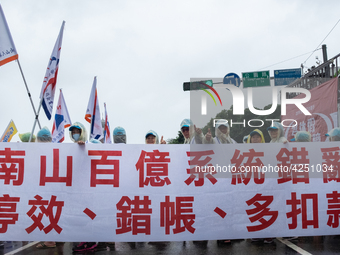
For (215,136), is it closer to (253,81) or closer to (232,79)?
(232,79)

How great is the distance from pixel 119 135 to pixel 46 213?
2.45 m

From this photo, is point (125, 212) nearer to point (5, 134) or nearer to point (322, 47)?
point (5, 134)

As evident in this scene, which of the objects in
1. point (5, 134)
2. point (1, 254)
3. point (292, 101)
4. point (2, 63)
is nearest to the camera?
point (1, 254)

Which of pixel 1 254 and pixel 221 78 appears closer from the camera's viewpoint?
pixel 1 254

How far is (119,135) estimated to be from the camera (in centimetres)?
673

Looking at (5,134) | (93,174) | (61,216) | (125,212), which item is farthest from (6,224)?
(5,134)

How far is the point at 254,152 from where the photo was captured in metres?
4.96

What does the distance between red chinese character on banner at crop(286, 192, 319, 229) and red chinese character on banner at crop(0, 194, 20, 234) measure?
387cm

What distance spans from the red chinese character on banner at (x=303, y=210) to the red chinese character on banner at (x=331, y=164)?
0.37m

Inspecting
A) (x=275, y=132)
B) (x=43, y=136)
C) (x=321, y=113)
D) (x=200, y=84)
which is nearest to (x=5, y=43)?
(x=43, y=136)

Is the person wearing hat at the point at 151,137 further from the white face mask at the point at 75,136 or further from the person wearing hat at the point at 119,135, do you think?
the white face mask at the point at 75,136

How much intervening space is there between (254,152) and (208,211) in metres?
1.12

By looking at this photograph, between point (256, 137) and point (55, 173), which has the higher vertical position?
point (256, 137)

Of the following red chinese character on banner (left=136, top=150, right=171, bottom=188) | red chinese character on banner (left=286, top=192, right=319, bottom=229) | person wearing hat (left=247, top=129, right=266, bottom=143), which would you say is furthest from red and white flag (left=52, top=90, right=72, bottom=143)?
red chinese character on banner (left=286, top=192, right=319, bottom=229)
